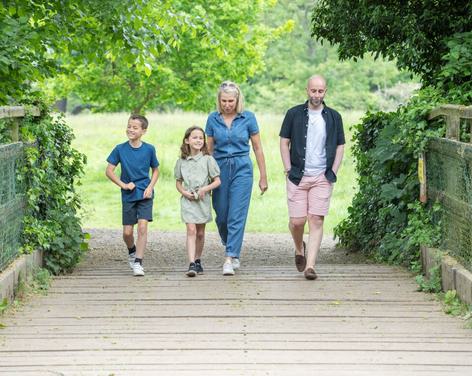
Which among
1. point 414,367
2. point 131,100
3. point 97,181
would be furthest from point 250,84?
point 414,367

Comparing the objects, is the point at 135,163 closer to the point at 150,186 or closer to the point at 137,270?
the point at 150,186

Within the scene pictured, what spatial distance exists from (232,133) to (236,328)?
3.05 meters

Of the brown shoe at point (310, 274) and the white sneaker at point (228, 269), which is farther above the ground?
the brown shoe at point (310, 274)

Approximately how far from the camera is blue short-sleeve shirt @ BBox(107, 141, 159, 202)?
10117 mm

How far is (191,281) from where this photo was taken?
9477 mm

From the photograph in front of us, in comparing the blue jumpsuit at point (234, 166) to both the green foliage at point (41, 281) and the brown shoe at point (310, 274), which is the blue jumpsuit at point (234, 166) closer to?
the brown shoe at point (310, 274)

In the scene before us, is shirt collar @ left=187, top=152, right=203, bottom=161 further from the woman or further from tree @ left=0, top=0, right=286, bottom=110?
tree @ left=0, top=0, right=286, bottom=110

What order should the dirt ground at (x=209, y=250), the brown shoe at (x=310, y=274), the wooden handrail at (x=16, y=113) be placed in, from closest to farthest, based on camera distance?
the wooden handrail at (x=16, y=113) → the brown shoe at (x=310, y=274) → the dirt ground at (x=209, y=250)

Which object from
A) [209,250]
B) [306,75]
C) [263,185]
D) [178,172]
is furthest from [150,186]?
[306,75]

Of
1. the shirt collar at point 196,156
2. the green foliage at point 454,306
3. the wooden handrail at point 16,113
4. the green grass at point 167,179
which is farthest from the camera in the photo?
the green grass at point 167,179

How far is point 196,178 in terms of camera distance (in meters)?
9.91

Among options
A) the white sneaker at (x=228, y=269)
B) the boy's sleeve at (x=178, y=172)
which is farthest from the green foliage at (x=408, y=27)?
the white sneaker at (x=228, y=269)

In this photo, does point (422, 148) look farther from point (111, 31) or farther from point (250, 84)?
point (250, 84)

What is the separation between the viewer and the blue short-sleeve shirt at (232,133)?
32.8 ft
